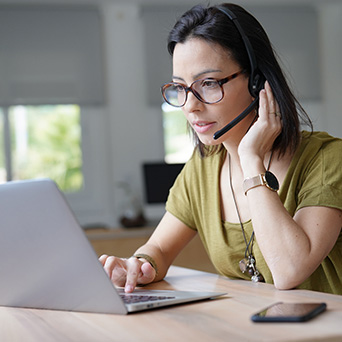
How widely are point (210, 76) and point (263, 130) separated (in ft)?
0.61

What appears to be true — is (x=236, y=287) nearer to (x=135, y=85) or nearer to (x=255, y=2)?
(x=135, y=85)

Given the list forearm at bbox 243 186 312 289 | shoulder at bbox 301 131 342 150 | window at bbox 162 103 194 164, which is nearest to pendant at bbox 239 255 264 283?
forearm at bbox 243 186 312 289

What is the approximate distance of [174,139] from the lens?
4961 millimetres

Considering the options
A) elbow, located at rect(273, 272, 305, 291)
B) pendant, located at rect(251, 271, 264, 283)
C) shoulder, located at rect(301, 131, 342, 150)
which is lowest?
pendant, located at rect(251, 271, 264, 283)

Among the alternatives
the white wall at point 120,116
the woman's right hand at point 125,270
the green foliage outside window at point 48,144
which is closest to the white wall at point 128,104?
the white wall at point 120,116

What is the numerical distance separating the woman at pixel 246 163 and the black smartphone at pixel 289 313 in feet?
1.09

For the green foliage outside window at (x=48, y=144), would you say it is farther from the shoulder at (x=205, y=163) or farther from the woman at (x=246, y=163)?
the woman at (x=246, y=163)

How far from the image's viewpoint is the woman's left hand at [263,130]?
A: 1.35 meters

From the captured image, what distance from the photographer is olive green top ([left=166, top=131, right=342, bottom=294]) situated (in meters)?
1.34

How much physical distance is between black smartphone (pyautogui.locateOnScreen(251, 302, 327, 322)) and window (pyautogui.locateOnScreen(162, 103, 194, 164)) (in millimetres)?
4073

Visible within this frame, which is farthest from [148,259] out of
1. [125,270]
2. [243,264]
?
[243,264]

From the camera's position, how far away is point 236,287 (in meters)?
1.16

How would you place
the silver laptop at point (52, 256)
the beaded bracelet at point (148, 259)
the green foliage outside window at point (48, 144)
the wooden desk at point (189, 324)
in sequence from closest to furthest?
the wooden desk at point (189, 324) < the silver laptop at point (52, 256) < the beaded bracelet at point (148, 259) < the green foliage outside window at point (48, 144)

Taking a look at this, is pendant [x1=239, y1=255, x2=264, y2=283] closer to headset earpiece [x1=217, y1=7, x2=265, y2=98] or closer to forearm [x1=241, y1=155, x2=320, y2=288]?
forearm [x1=241, y1=155, x2=320, y2=288]
